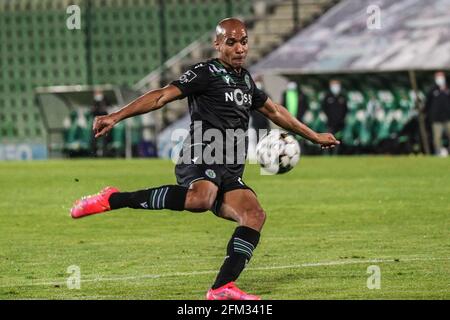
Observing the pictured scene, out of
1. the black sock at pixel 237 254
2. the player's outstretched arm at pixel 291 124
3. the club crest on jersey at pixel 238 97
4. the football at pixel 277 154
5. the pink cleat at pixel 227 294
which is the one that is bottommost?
the pink cleat at pixel 227 294

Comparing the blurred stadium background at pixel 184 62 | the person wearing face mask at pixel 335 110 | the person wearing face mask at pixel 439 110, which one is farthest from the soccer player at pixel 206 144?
the person wearing face mask at pixel 335 110

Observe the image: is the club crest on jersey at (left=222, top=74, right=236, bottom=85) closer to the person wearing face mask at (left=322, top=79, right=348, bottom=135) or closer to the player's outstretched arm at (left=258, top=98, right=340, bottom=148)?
the player's outstretched arm at (left=258, top=98, right=340, bottom=148)

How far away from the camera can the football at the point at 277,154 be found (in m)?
10.0

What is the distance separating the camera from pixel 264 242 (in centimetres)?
1359

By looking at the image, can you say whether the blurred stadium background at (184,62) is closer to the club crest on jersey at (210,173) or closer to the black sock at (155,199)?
the black sock at (155,199)

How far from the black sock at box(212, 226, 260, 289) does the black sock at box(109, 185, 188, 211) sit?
54 centimetres

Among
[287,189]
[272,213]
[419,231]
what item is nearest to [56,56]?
[287,189]

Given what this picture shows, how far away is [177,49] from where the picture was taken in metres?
42.8

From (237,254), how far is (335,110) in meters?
26.5

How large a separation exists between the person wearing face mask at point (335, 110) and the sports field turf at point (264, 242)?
10.1m

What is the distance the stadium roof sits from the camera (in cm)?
3641

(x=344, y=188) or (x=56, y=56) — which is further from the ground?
(x=56, y=56)

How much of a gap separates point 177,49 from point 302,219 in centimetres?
2684
